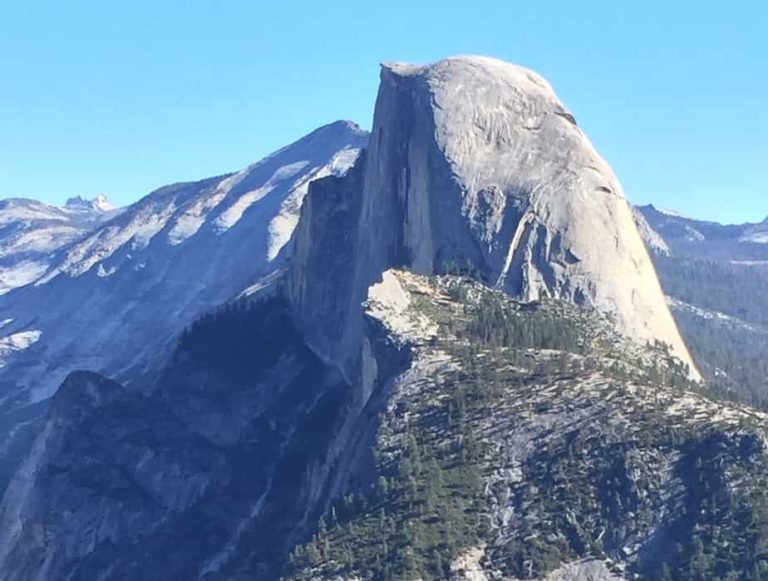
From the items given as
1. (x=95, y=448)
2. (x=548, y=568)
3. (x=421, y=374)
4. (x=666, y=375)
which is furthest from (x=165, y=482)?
(x=548, y=568)

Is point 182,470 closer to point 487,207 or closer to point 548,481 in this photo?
point 487,207

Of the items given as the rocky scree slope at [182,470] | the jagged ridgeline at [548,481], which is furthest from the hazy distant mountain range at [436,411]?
the rocky scree slope at [182,470]

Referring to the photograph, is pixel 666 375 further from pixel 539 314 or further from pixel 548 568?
pixel 548 568

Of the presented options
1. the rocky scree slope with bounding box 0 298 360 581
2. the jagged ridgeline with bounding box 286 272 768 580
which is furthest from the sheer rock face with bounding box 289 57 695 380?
the jagged ridgeline with bounding box 286 272 768 580

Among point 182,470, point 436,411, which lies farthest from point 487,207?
point 436,411

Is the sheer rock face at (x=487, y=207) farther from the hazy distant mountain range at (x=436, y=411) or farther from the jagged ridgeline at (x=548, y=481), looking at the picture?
the jagged ridgeline at (x=548, y=481)

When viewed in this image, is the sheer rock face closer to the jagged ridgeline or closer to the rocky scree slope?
the rocky scree slope
